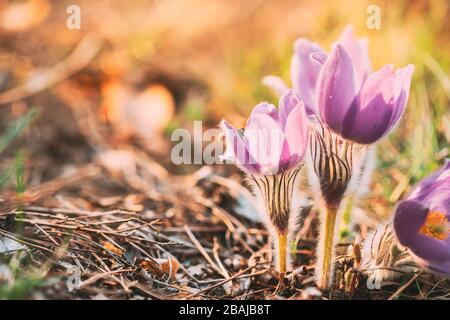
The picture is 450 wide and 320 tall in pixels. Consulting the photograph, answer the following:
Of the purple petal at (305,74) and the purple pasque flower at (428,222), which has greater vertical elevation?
the purple petal at (305,74)

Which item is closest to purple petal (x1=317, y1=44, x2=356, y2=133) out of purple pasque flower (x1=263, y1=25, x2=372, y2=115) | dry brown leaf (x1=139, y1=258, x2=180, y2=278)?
purple pasque flower (x1=263, y1=25, x2=372, y2=115)

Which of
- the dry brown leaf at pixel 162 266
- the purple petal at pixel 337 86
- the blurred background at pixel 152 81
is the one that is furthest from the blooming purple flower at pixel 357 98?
the blurred background at pixel 152 81

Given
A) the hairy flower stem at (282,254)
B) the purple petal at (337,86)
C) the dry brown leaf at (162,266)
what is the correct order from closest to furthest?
the purple petal at (337,86) → the hairy flower stem at (282,254) → the dry brown leaf at (162,266)

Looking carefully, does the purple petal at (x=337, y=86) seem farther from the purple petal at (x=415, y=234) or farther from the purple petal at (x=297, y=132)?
the purple petal at (x=415, y=234)

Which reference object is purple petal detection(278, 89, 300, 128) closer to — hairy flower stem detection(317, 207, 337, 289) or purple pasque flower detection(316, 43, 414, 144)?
purple pasque flower detection(316, 43, 414, 144)

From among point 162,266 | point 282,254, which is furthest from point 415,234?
point 162,266

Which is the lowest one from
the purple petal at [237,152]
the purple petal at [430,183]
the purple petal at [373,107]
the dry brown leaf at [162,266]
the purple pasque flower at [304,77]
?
the dry brown leaf at [162,266]
